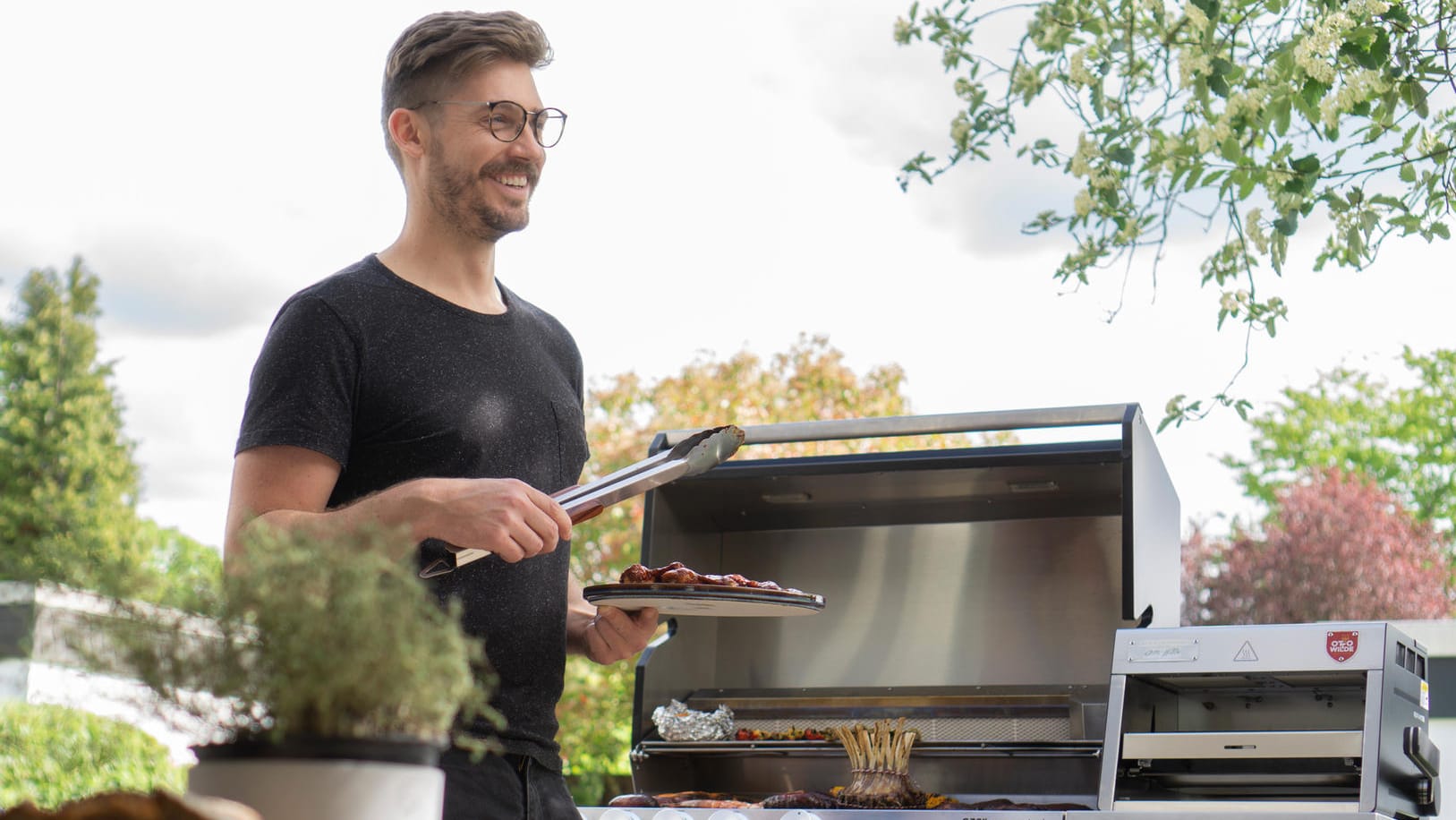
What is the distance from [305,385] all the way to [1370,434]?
19.6 m

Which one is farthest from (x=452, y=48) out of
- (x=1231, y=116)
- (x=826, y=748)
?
(x=826, y=748)

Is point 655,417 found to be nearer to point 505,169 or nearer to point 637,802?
point 637,802

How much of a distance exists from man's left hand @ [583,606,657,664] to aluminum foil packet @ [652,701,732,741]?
1878 millimetres

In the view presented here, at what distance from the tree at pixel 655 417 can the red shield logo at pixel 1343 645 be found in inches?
317

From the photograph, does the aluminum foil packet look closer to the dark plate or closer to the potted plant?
the dark plate

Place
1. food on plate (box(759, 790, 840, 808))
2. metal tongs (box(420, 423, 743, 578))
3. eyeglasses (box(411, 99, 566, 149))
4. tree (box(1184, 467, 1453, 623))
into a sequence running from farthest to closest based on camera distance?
1. tree (box(1184, 467, 1453, 623))
2. food on plate (box(759, 790, 840, 808))
3. eyeglasses (box(411, 99, 566, 149))
4. metal tongs (box(420, 423, 743, 578))

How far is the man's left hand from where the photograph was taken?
1.87 m

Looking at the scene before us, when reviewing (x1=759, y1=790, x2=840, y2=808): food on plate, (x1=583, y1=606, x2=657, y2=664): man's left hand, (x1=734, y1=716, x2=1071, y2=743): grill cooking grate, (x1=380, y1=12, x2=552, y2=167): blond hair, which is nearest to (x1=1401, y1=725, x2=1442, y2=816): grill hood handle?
(x1=734, y1=716, x2=1071, y2=743): grill cooking grate

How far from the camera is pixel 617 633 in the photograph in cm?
187

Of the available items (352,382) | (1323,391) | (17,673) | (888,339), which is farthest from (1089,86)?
(1323,391)

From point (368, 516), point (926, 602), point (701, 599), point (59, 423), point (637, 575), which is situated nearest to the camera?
point (368, 516)

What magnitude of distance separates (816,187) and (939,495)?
599 inches

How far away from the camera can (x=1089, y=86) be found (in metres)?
3.51

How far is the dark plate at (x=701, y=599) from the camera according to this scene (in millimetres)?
1935
